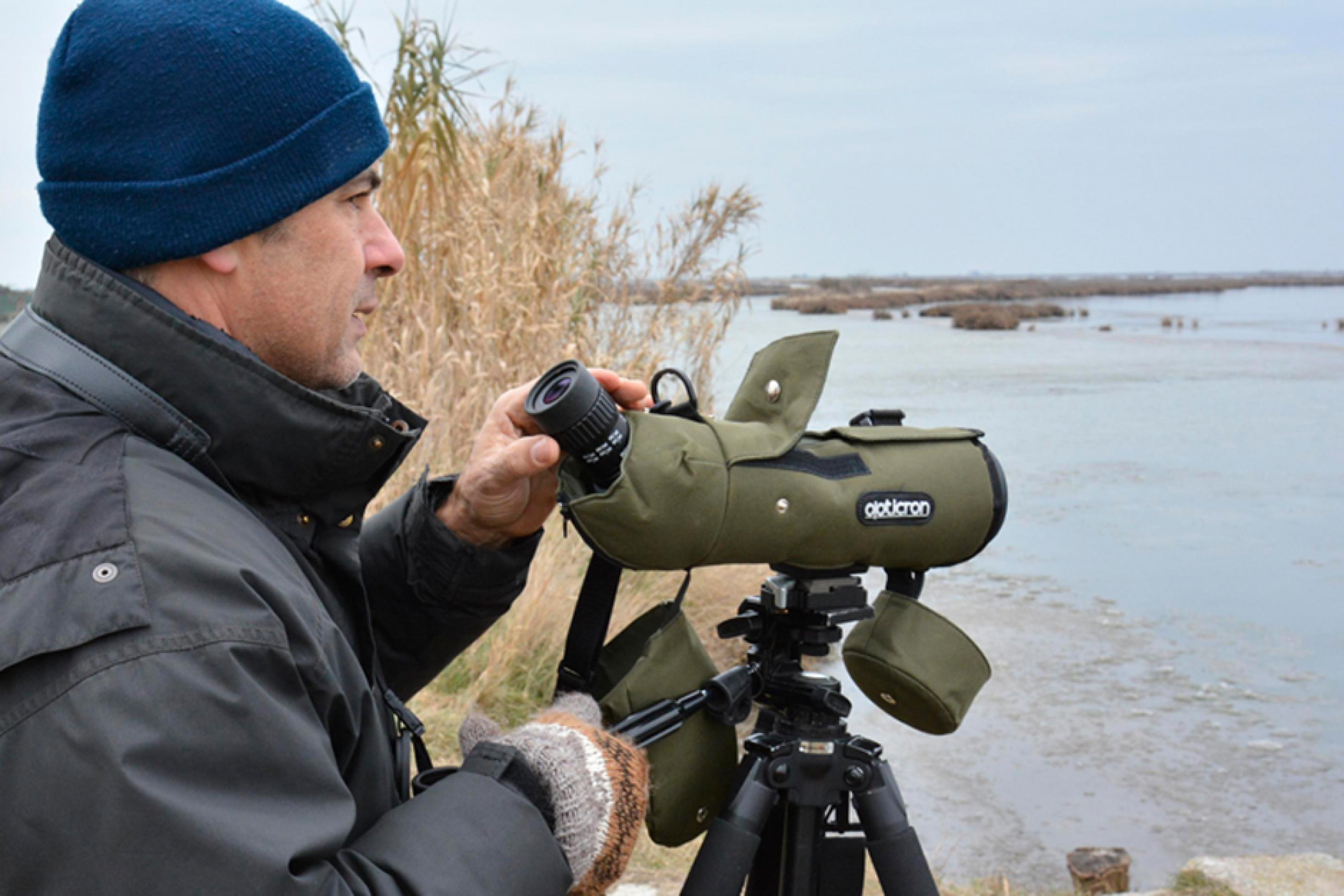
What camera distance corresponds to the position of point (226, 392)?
3.94 ft

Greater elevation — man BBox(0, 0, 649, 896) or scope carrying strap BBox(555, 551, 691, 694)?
man BBox(0, 0, 649, 896)

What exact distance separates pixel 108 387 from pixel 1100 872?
116 inches

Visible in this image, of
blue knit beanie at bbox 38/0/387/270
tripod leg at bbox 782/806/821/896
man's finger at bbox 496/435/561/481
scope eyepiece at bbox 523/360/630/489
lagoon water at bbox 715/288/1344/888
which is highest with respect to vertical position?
Result: blue knit beanie at bbox 38/0/387/270

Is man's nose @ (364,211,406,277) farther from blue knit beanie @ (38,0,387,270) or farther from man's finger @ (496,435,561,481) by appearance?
man's finger @ (496,435,561,481)

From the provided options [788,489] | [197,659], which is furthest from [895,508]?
[197,659]

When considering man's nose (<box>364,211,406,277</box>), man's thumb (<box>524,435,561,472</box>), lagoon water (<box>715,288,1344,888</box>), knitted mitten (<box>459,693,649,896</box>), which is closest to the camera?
knitted mitten (<box>459,693,649,896</box>)

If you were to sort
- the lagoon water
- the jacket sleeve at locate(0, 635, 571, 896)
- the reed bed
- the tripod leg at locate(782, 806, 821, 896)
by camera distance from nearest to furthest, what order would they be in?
1. the jacket sleeve at locate(0, 635, 571, 896)
2. the tripod leg at locate(782, 806, 821, 896)
3. the lagoon water
4. the reed bed

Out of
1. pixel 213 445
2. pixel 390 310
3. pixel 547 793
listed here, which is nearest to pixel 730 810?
pixel 547 793

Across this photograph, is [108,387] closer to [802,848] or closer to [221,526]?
[221,526]

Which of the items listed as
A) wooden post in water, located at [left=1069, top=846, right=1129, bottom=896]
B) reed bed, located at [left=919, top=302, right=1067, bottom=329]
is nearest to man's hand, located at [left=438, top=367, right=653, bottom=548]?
wooden post in water, located at [left=1069, top=846, right=1129, bottom=896]

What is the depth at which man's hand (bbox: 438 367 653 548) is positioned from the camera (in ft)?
5.64

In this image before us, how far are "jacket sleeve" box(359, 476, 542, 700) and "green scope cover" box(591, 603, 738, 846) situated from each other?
199 mm

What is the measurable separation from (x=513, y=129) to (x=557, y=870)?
498cm

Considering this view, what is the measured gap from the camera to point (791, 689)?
5.64 ft
